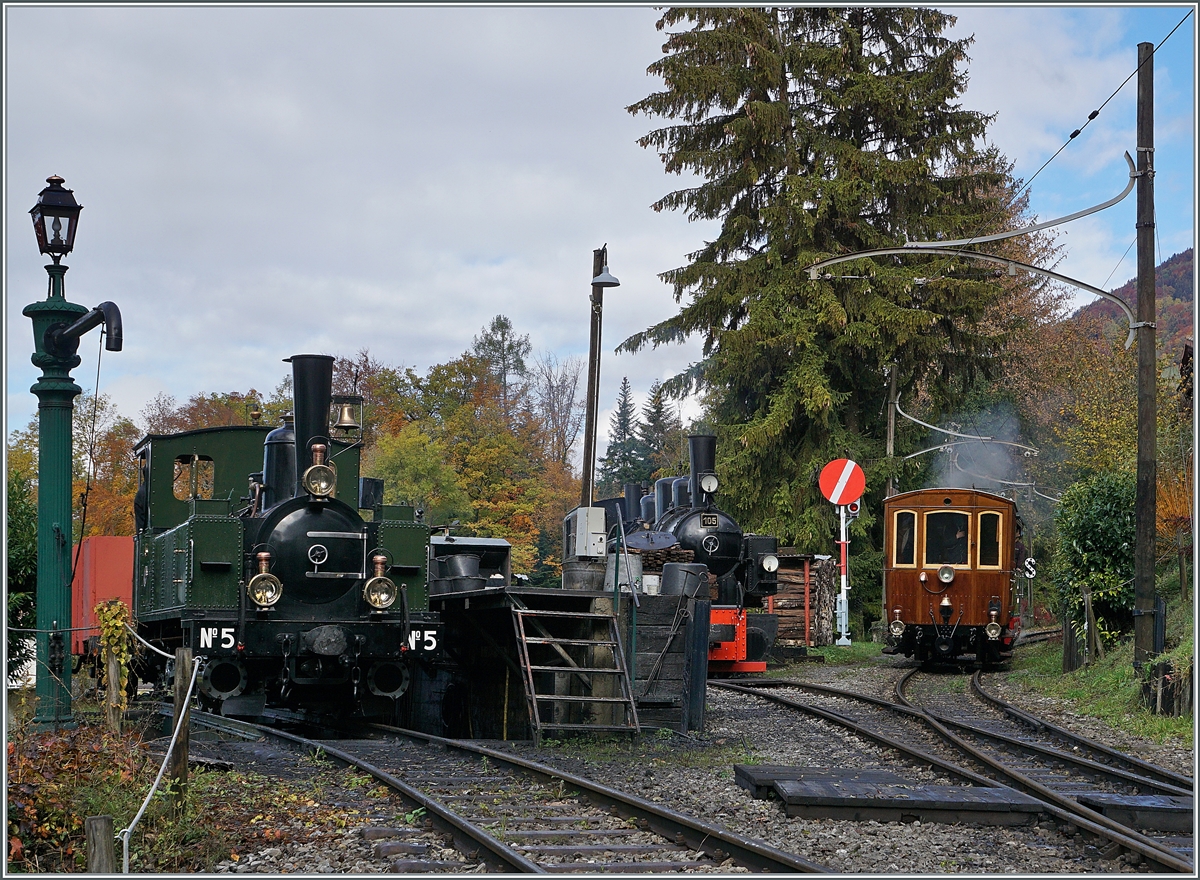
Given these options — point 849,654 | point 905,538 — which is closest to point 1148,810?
point 905,538

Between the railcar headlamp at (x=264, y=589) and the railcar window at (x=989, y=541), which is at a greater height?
the railcar window at (x=989, y=541)

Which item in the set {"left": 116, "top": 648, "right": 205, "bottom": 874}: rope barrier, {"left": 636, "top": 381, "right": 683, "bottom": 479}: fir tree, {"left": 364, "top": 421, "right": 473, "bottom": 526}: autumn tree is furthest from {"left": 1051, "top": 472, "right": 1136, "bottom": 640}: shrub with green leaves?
{"left": 636, "top": 381, "right": 683, "bottom": 479}: fir tree

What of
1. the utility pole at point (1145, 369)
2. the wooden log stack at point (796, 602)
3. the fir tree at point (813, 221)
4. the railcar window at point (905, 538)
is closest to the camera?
the utility pole at point (1145, 369)

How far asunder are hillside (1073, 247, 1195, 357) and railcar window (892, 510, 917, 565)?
87.1 feet

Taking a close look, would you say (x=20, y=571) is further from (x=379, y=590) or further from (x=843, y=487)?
(x=843, y=487)

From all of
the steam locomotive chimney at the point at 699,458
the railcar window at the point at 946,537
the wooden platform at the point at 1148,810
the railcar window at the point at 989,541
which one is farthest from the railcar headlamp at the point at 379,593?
the railcar window at the point at 989,541

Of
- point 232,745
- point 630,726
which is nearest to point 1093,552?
point 630,726

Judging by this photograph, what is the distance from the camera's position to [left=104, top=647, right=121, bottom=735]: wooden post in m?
8.53

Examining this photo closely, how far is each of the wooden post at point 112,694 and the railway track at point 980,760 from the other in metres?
6.04

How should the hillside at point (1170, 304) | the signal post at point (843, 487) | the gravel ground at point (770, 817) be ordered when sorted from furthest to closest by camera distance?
the hillside at point (1170, 304), the signal post at point (843, 487), the gravel ground at point (770, 817)

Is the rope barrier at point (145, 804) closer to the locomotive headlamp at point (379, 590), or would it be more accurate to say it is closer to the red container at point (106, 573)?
the locomotive headlamp at point (379, 590)

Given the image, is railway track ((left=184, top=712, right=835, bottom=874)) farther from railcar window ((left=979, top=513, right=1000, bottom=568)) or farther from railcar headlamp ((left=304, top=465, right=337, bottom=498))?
railcar window ((left=979, top=513, right=1000, bottom=568))

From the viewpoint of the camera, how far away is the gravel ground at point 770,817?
21.1 feet

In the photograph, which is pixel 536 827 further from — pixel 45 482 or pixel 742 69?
pixel 742 69
